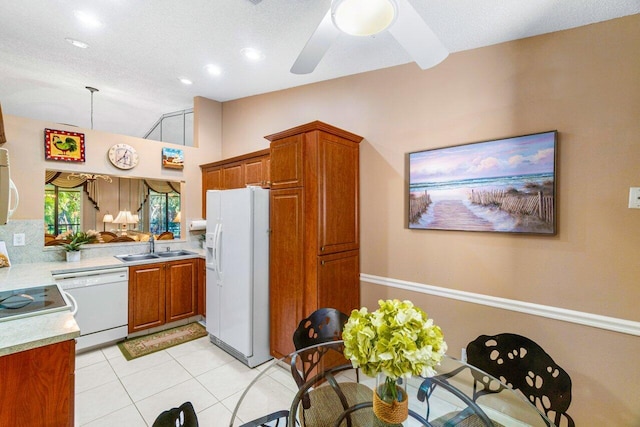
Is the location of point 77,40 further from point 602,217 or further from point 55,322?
point 602,217

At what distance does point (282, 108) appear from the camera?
11.5 ft

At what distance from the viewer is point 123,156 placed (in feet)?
11.6

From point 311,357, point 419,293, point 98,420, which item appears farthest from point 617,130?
point 98,420

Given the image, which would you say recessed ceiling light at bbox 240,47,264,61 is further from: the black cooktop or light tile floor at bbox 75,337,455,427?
light tile floor at bbox 75,337,455,427

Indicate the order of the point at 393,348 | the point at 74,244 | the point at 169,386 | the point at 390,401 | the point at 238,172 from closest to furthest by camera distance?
the point at 393,348
the point at 390,401
the point at 169,386
the point at 74,244
the point at 238,172

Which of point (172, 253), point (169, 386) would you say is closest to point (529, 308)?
point (169, 386)

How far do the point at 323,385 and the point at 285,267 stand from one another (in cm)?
127

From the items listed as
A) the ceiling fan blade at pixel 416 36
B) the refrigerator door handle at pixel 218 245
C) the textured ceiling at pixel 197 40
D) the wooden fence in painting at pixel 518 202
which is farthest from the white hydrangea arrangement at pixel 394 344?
the refrigerator door handle at pixel 218 245

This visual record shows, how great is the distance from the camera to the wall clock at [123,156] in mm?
3455

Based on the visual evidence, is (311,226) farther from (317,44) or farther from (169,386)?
(169,386)

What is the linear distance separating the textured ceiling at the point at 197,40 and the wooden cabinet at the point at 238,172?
0.92 metres

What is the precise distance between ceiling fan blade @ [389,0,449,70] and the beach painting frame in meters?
0.89

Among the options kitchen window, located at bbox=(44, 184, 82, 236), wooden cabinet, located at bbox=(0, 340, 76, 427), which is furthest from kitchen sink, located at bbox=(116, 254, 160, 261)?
wooden cabinet, located at bbox=(0, 340, 76, 427)

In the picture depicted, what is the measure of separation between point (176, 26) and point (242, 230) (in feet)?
6.00
